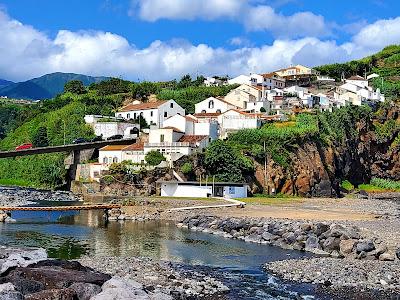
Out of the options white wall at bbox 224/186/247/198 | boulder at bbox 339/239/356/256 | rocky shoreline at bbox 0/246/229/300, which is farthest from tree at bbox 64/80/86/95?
rocky shoreline at bbox 0/246/229/300

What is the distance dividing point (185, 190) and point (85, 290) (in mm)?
44216

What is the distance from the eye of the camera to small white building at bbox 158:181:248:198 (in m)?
61.2

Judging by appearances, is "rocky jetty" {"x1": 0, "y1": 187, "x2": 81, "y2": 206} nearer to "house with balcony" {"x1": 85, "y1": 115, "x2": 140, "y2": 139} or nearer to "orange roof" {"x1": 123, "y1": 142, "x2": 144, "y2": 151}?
"orange roof" {"x1": 123, "y1": 142, "x2": 144, "y2": 151}

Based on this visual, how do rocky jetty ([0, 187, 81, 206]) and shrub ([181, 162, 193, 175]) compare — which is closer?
rocky jetty ([0, 187, 81, 206])

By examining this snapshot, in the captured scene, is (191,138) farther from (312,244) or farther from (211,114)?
(312,244)

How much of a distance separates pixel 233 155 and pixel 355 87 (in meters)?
52.5

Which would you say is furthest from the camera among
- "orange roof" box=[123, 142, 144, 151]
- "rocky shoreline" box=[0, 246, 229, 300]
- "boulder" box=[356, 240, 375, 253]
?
"orange roof" box=[123, 142, 144, 151]

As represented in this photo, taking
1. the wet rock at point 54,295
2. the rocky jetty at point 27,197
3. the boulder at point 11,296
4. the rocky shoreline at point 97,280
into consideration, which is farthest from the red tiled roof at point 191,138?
the boulder at point 11,296

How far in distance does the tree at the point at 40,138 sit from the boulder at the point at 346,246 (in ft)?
227

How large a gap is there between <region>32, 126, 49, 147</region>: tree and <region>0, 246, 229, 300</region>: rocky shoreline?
68225 mm

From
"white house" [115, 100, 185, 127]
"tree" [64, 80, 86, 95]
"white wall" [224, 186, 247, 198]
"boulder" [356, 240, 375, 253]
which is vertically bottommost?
"boulder" [356, 240, 375, 253]

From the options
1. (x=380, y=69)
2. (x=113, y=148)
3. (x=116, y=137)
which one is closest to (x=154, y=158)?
(x=113, y=148)

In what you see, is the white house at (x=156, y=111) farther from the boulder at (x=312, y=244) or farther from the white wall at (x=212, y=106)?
the boulder at (x=312, y=244)

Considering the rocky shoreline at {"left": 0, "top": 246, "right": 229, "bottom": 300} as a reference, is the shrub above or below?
above
